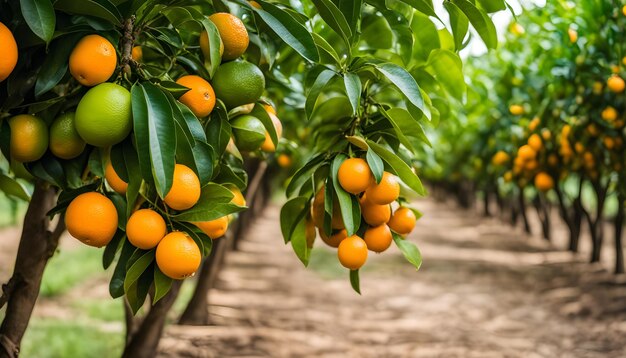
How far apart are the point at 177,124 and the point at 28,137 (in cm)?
33

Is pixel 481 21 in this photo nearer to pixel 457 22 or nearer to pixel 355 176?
pixel 457 22

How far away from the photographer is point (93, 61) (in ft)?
3.27

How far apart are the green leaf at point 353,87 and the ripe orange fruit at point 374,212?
248mm

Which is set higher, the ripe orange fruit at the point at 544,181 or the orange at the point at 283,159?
the orange at the point at 283,159

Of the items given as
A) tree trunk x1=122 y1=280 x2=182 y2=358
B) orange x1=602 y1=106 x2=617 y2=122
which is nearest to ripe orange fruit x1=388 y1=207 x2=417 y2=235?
tree trunk x1=122 y1=280 x2=182 y2=358

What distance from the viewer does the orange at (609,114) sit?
3.78 meters

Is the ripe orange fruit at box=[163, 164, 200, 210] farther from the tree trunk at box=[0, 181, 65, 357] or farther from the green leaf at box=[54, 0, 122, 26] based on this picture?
the tree trunk at box=[0, 181, 65, 357]

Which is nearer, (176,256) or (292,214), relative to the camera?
(176,256)

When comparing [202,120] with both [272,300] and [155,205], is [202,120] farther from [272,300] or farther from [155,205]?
[272,300]

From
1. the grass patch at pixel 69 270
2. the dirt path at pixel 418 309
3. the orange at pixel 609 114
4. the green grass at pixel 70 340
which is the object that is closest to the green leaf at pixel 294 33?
the dirt path at pixel 418 309

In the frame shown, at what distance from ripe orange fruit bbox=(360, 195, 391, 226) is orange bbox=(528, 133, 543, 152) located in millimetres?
3670

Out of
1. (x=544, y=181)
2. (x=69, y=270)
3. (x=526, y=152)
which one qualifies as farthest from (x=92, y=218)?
(x=69, y=270)

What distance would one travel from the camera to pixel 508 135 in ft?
18.5

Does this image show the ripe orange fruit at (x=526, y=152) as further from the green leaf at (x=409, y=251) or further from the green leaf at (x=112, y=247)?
the green leaf at (x=112, y=247)
